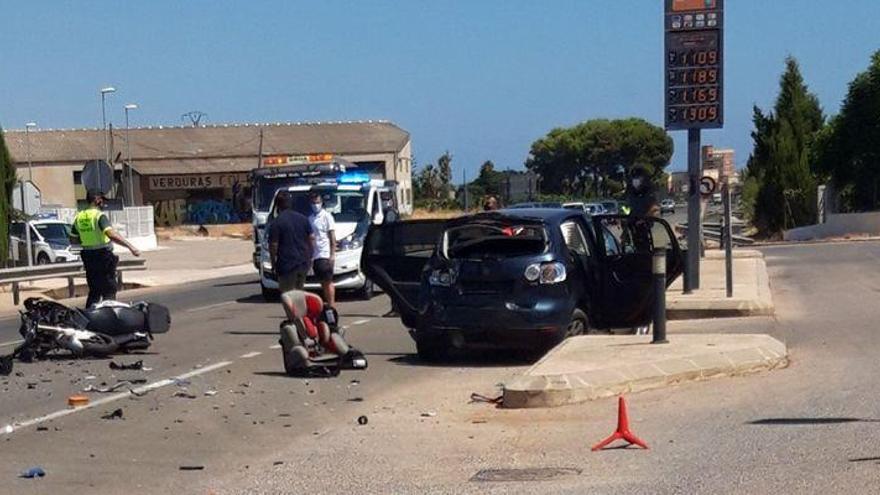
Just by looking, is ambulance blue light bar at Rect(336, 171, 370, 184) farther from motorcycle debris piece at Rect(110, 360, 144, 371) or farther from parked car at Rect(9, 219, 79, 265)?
parked car at Rect(9, 219, 79, 265)

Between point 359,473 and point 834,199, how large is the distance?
4651 centimetres

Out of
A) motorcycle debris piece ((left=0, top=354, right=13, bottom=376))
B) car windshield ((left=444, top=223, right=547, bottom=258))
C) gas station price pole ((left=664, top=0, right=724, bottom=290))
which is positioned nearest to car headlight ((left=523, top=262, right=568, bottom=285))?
car windshield ((left=444, top=223, right=547, bottom=258))

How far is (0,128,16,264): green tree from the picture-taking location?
99.7 ft

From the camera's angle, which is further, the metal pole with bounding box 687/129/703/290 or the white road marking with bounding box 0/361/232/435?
the metal pole with bounding box 687/129/703/290

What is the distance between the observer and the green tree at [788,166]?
53125 millimetres

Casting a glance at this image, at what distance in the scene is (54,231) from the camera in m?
39.0

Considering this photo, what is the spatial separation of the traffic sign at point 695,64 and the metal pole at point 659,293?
23.0 feet

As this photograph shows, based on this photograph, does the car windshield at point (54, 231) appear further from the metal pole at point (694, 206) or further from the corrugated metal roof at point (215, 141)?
the corrugated metal roof at point (215, 141)

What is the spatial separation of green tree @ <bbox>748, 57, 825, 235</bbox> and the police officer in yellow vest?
4067cm

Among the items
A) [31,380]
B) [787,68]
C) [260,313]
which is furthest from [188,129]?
[31,380]

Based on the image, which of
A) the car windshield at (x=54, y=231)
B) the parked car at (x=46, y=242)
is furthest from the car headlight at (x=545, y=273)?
the car windshield at (x=54, y=231)

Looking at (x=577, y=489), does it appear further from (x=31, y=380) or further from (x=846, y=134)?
(x=846, y=134)

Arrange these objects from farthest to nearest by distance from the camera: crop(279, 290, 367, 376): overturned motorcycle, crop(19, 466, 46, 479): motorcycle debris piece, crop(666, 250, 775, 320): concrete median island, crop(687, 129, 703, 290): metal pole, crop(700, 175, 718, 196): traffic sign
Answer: crop(700, 175, 718, 196): traffic sign < crop(687, 129, 703, 290): metal pole < crop(666, 250, 775, 320): concrete median island < crop(279, 290, 367, 376): overturned motorcycle < crop(19, 466, 46, 479): motorcycle debris piece

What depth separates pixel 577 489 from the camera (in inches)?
307
